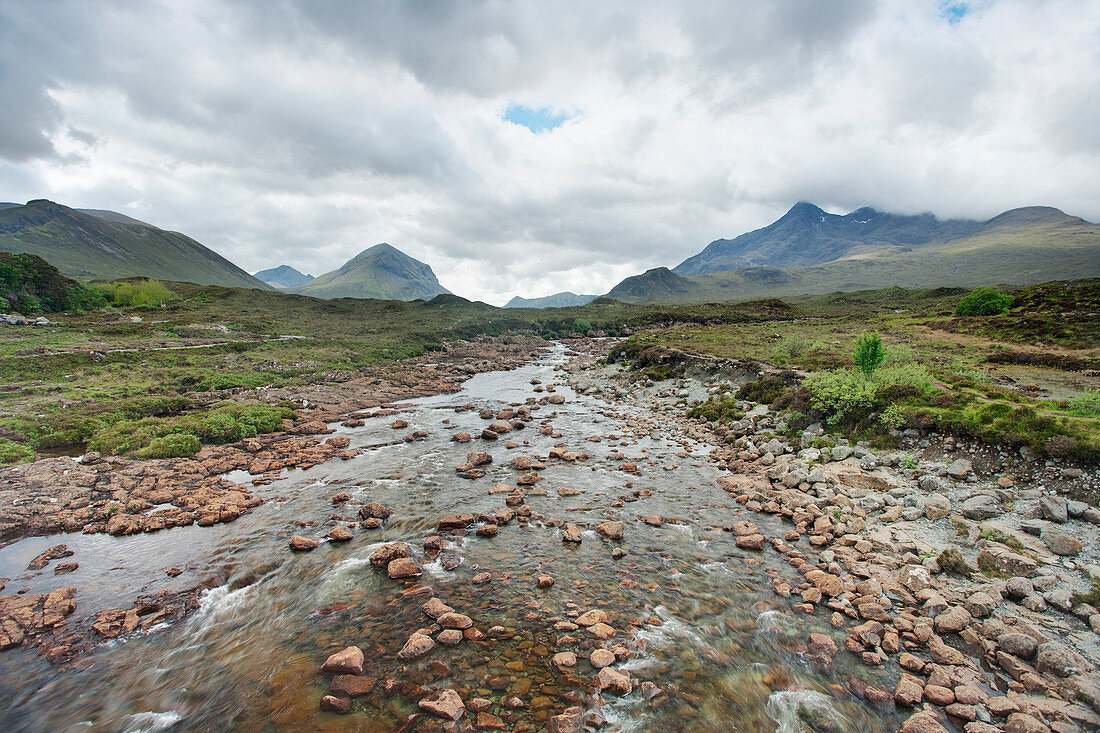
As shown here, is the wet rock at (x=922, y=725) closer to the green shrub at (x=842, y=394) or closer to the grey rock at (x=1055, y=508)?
the grey rock at (x=1055, y=508)

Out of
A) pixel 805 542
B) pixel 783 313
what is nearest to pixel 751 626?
pixel 805 542

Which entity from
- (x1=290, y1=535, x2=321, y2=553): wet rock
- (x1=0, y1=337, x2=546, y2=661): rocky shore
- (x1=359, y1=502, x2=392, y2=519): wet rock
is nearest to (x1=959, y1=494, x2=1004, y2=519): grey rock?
(x1=359, y1=502, x2=392, y2=519): wet rock

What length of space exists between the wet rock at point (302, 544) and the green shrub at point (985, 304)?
86.1 meters

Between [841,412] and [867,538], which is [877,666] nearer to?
[867,538]

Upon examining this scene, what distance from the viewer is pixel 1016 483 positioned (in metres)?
13.0

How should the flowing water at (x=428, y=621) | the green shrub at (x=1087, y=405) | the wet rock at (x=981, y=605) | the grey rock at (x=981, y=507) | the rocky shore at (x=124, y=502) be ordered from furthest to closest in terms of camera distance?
the green shrub at (x=1087, y=405)
the grey rock at (x=981, y=507)
the rocky shore at (x=124, y=502)
the wet rock at (x=981, y=605)
the flowing water at (x=428, y=621)

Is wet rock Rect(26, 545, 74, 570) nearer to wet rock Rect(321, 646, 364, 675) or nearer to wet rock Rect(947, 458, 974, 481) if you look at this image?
wet rock Rect(321, 646, 364, 675)

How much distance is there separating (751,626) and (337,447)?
75.1 ft

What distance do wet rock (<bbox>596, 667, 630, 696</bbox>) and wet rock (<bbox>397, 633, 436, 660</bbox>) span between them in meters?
3.93

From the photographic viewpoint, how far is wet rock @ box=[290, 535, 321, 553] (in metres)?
13.4

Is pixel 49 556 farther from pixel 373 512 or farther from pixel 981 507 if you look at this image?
pixel 981 507

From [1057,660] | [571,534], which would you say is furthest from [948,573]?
[571,534]

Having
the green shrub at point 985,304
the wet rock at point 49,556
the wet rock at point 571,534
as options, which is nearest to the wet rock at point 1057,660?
the wet rock at point 571,534

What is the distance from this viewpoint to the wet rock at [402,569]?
11875 mm
